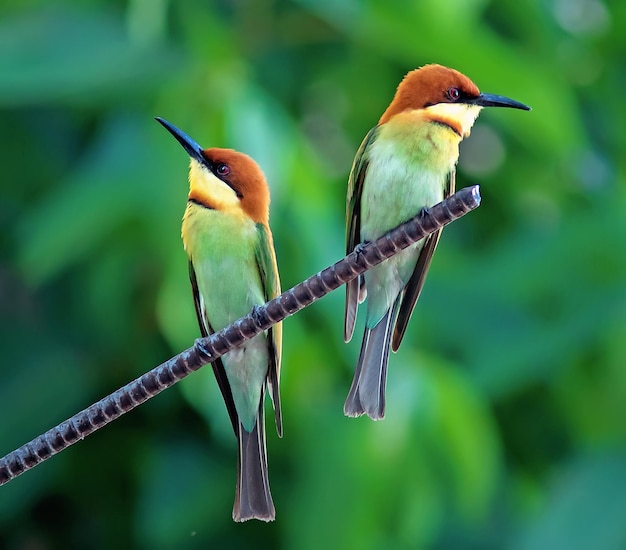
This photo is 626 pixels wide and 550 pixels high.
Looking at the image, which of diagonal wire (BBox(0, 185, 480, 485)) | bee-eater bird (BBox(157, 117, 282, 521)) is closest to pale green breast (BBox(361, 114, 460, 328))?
bee-eater bird (BBox(157, 117, 282, 521))

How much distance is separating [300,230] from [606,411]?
44.1 inches

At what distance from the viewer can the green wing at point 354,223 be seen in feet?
3.01

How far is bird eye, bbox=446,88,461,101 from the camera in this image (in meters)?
0.91

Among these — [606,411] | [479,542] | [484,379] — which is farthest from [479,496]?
[479,542]

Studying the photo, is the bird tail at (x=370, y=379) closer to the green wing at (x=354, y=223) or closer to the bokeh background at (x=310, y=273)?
the green wing at (x=354, y=223)

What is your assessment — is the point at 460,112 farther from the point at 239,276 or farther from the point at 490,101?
the point at 239,276

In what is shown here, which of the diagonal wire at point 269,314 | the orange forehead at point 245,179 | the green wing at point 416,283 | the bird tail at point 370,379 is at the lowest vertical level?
the diagonal wire at point 269,314

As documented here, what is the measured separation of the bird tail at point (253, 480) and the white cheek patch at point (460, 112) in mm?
292

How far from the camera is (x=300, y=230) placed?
6.01 ft

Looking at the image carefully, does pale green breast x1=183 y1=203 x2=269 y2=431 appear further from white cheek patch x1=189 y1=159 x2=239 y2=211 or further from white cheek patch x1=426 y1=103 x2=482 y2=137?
white cheek patch x1=426 y1=103 x2=482 y2=137

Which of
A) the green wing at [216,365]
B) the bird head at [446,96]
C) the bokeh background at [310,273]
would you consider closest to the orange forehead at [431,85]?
the bird head at [446,96]

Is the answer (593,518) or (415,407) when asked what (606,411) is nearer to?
(593,518)

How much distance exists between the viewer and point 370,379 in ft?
2.97

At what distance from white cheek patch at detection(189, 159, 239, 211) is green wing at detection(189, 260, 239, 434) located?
0.48 feet
